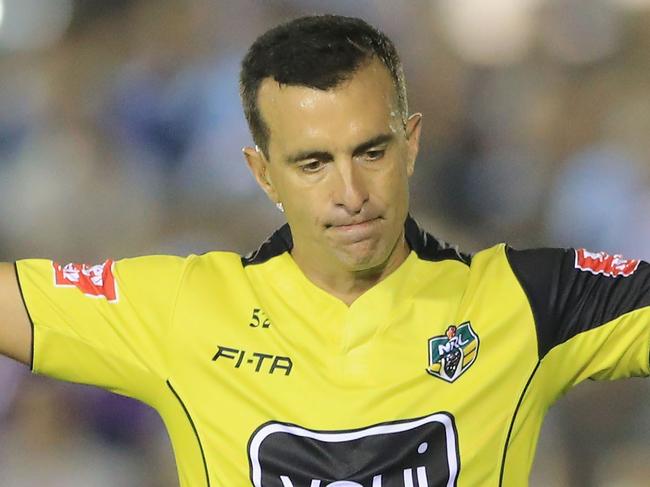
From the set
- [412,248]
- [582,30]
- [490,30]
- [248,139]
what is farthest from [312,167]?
[582,30]

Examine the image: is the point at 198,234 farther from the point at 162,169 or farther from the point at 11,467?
the point at 11,467

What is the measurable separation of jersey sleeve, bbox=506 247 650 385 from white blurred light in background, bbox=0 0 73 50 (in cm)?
195

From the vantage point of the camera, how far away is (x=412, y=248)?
1.76 meters

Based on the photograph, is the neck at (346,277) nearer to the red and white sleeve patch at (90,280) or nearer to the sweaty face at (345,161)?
the sweaty face at (345,161)

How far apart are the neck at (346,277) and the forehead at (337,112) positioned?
23 cm

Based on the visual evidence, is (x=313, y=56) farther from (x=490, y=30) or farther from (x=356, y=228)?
(x=490, y=30)

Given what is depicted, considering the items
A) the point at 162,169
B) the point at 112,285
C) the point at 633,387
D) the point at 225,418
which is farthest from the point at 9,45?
the point at 633,387

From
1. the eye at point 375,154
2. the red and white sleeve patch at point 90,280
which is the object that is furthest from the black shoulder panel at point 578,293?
the red and white sleeve patch at point 90,280

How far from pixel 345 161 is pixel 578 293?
1.47ft

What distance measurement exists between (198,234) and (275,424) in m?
1.44

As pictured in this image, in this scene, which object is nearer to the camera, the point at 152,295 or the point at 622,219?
the point at 152,295

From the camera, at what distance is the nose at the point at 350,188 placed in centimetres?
149

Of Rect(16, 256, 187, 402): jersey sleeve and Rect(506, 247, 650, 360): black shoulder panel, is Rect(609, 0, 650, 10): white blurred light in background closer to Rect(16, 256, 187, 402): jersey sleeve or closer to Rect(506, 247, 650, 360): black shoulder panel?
Rect(506, 247, 650, 360): black shoulder panel

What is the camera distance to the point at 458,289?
5.57 feet
